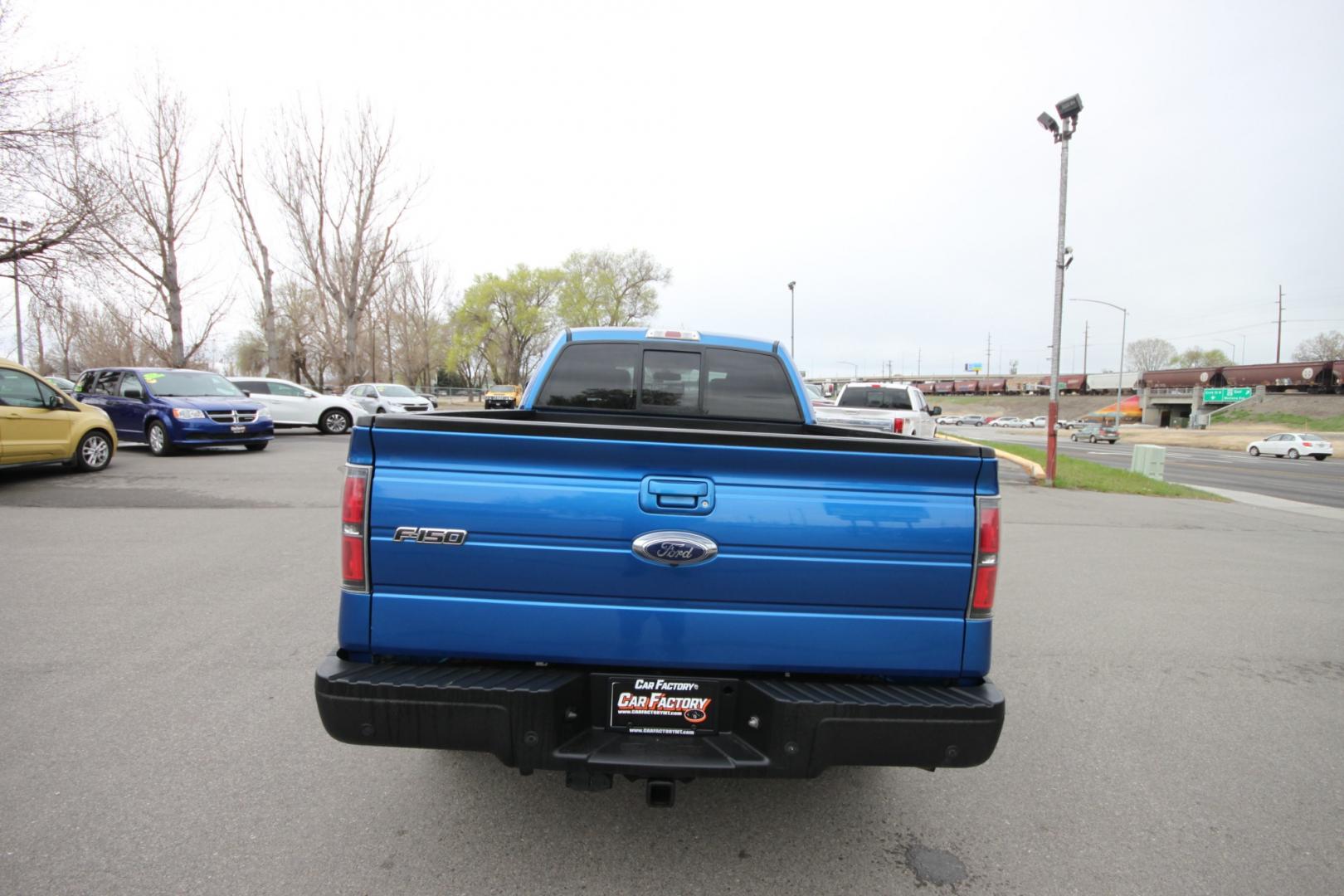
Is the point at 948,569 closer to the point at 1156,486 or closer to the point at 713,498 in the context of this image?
the point at 713,498

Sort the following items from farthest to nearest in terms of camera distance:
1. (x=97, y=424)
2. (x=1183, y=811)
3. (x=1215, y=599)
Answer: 1. (x=97, y=424)
2. (x=1215, y=599)
3. (x=1183, y=811)

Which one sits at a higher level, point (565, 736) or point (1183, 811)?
Answer: point (565, 736)

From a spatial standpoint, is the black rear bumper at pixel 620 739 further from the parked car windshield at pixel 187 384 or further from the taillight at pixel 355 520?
the parked car windshield at pixel 187 384

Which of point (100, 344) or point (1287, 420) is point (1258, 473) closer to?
point (1287, 420)

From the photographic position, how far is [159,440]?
13594mm

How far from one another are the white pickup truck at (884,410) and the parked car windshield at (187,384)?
12.9 metres

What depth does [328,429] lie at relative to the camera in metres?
21.0

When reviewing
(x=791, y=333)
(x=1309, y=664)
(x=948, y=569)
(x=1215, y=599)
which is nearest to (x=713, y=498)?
(x=948, y=569)

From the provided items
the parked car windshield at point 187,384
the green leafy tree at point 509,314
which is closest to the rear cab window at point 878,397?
the parked car windshield at point 187,384

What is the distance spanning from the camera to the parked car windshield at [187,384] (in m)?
13.8

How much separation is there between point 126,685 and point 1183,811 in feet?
17.1

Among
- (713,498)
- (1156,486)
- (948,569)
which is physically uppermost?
(713,498)

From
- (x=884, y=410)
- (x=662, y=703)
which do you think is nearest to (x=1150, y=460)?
(x=884, y=410)

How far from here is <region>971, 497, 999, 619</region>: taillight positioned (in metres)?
2.19
